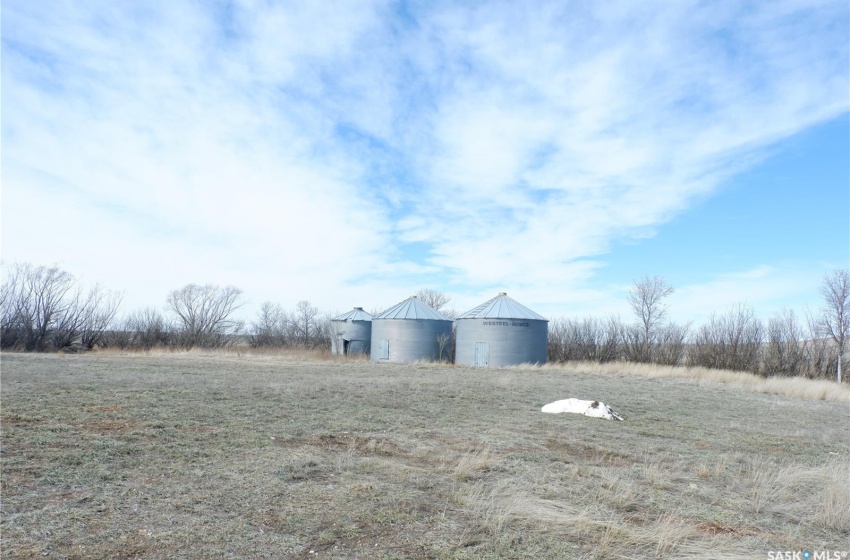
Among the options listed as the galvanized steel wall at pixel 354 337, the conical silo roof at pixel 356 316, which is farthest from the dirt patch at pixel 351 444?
the conical silo roof at pixel 356 316

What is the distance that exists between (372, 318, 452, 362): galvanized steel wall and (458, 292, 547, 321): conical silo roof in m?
2.34

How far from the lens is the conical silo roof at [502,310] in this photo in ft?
107

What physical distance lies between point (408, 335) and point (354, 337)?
280 inches

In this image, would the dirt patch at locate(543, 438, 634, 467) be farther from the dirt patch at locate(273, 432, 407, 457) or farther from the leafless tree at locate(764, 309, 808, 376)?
the leafless tree at locate(764, 309, 808, 376)

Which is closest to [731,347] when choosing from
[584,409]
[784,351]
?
[784,351]

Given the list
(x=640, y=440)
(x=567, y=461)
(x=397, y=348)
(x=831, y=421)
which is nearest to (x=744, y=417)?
(x=831, y=421)

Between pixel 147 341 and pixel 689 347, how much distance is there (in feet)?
132

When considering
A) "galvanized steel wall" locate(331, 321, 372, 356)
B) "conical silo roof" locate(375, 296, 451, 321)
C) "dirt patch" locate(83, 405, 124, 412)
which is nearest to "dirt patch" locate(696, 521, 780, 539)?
"dirt patch" locate(83, 405, 124, 412)

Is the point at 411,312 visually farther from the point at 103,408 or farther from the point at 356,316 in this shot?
the point at 103,408

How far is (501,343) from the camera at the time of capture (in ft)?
105

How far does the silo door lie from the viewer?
3206cm

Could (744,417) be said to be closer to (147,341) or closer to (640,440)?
(640,440)

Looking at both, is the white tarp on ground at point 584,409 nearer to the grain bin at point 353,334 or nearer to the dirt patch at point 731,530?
the dirt patch at point 731,530

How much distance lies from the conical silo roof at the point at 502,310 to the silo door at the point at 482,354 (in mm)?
1560
